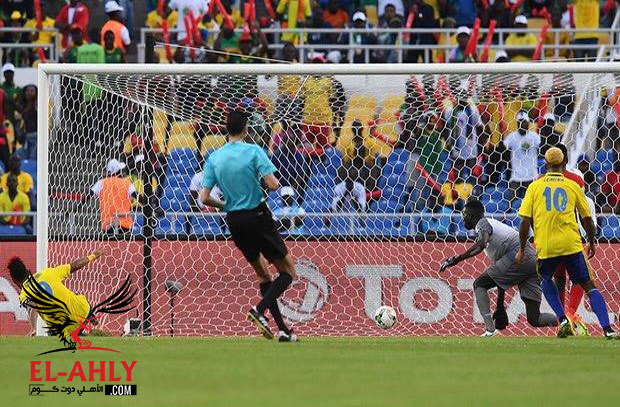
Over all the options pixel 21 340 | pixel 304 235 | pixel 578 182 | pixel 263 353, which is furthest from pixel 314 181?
pixel 263 353

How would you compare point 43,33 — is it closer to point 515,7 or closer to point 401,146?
point 515,7

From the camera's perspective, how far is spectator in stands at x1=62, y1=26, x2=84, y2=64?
76.4ft

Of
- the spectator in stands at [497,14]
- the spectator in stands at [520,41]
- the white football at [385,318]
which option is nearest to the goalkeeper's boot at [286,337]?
the white football at [385,318]

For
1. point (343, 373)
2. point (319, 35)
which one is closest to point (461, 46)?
point (319, 35)

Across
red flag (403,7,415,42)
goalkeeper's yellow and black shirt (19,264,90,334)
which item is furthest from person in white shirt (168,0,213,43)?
goalkeeper's yellow and black shirt (19,264,90,334)

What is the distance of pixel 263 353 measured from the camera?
11.4 meters

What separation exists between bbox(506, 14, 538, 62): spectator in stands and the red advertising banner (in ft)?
21.2

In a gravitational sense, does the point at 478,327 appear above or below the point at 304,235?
below

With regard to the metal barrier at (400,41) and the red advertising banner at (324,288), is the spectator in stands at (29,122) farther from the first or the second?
the red advertising banner at (324,288)

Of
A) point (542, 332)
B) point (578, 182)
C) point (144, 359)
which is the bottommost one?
point (542, 332)

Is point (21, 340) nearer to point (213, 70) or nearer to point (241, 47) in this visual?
point (213, 70)

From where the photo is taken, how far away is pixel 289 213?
1781 cm

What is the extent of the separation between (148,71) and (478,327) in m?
5.16

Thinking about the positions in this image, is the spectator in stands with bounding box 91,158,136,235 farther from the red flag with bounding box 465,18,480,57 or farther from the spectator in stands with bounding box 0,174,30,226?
the red flag with bounding box 465,18,480,57
